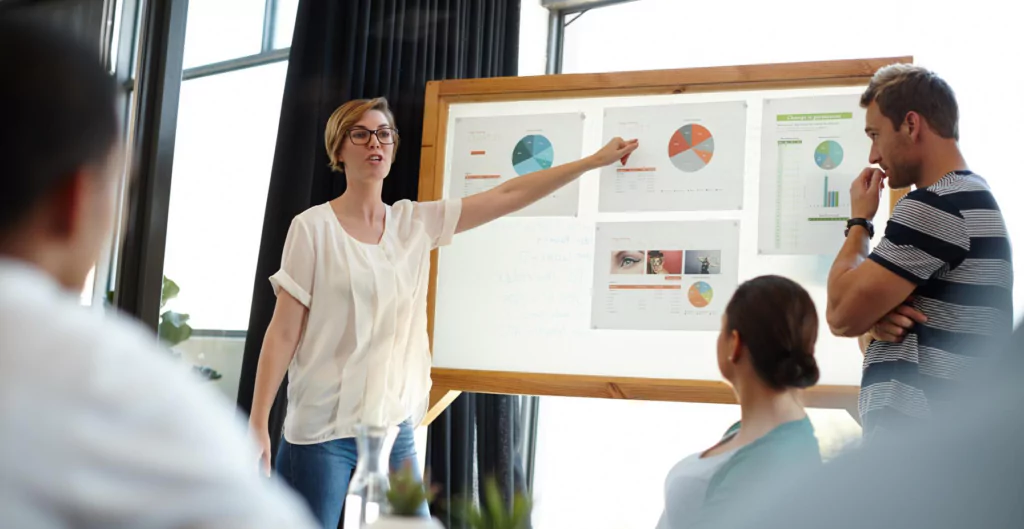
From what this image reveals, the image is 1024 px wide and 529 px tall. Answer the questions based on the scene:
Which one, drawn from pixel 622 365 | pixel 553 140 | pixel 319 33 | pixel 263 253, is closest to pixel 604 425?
pixel 622 365

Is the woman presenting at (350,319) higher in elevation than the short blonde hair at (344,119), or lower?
lower

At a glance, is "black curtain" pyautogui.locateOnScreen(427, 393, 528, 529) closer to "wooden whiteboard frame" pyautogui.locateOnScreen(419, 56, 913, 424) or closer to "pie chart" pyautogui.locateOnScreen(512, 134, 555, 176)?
"wooden whiteboard frame" pyautogui.locateOnScreen(419, 56, 913, 424)

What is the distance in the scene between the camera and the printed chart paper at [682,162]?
2723 mm

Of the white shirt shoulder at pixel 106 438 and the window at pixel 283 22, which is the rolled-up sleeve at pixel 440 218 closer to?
the window at pixel 283 22

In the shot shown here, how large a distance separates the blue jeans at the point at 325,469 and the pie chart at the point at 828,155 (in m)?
1.39

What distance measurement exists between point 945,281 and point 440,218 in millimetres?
1250

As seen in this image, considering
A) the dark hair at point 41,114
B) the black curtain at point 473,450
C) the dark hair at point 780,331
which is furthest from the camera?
the black curtain at point 473,450

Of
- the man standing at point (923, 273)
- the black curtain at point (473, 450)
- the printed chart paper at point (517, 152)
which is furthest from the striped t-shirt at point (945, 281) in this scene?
the black curtain at point (473, 450)

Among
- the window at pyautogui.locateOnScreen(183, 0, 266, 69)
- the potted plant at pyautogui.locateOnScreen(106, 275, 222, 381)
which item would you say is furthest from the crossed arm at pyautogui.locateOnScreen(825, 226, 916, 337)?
the window at pyautogui.locateOnScreen(183, 0, 266, 69)

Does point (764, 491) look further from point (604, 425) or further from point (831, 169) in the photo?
point (604, 425)

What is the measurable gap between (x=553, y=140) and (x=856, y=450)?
254 cm

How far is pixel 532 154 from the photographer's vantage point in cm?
290

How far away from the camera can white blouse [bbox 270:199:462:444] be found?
2230mm

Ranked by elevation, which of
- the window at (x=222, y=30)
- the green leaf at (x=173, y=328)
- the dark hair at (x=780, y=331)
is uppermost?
the window at (x=222, y=30)
